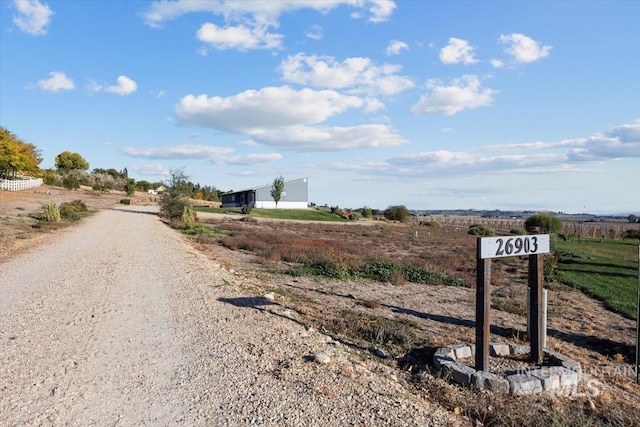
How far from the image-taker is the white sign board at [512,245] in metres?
6.25

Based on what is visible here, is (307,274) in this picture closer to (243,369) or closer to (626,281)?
(243,369)

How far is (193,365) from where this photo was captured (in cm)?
586

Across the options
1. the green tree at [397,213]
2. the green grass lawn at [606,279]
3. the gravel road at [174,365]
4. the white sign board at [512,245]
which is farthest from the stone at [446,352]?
the green tree at [397,213]

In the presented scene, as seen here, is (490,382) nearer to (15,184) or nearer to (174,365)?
(174,365)

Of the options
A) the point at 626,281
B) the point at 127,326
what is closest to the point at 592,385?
the point at 127,326

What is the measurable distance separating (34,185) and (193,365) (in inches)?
3093

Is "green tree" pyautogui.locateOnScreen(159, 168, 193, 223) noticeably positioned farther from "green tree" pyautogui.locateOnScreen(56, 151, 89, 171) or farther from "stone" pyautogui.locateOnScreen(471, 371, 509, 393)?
"green tree" pyautogui.locateOnScreen(56, 151, 89, 171)

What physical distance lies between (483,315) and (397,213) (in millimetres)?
71821

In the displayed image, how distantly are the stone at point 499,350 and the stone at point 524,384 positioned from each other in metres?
1.47

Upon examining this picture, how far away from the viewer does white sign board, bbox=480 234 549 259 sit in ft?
20.5

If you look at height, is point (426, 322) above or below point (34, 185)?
below

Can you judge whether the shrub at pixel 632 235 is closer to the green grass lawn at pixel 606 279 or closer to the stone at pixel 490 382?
the green grass lawn at pixel 606 279

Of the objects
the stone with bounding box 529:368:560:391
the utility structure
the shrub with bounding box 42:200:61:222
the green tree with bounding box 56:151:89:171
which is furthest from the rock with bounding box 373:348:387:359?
the green tree with bounding box 56:151:89:171

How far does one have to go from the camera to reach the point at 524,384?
5.77m
